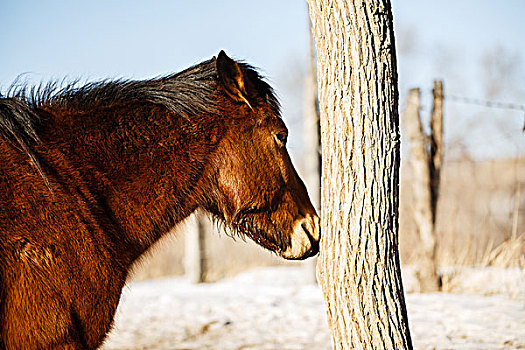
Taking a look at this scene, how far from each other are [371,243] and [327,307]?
430 mm

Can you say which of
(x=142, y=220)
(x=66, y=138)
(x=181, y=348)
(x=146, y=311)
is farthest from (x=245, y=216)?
(x=146, y=311)

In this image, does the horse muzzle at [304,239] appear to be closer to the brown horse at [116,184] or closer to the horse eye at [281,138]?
the brown horse at [116,184]

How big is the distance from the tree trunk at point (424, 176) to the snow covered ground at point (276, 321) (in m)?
0.61

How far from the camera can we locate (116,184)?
2.63 m

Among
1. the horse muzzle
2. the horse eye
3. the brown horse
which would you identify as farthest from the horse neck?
the horse muzzle

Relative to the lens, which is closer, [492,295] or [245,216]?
[245,216]

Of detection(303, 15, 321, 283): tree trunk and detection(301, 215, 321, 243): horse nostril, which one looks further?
detection(303, 15, 321, 283): tree trunk

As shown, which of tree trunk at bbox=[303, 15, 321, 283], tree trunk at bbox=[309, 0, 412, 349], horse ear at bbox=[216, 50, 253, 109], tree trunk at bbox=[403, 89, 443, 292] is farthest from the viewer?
tree trunk at bbox=[303, 15, 321, 283]

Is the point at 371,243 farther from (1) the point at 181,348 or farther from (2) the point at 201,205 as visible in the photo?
(1) the point at 181,348

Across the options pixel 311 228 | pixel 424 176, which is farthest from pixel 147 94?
pixel 424 176

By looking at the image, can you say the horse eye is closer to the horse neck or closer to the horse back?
the horse neck

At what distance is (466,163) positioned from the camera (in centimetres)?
947

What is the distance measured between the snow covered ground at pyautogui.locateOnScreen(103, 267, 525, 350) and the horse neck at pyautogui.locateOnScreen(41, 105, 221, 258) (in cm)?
199

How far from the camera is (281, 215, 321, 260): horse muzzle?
2820mm
